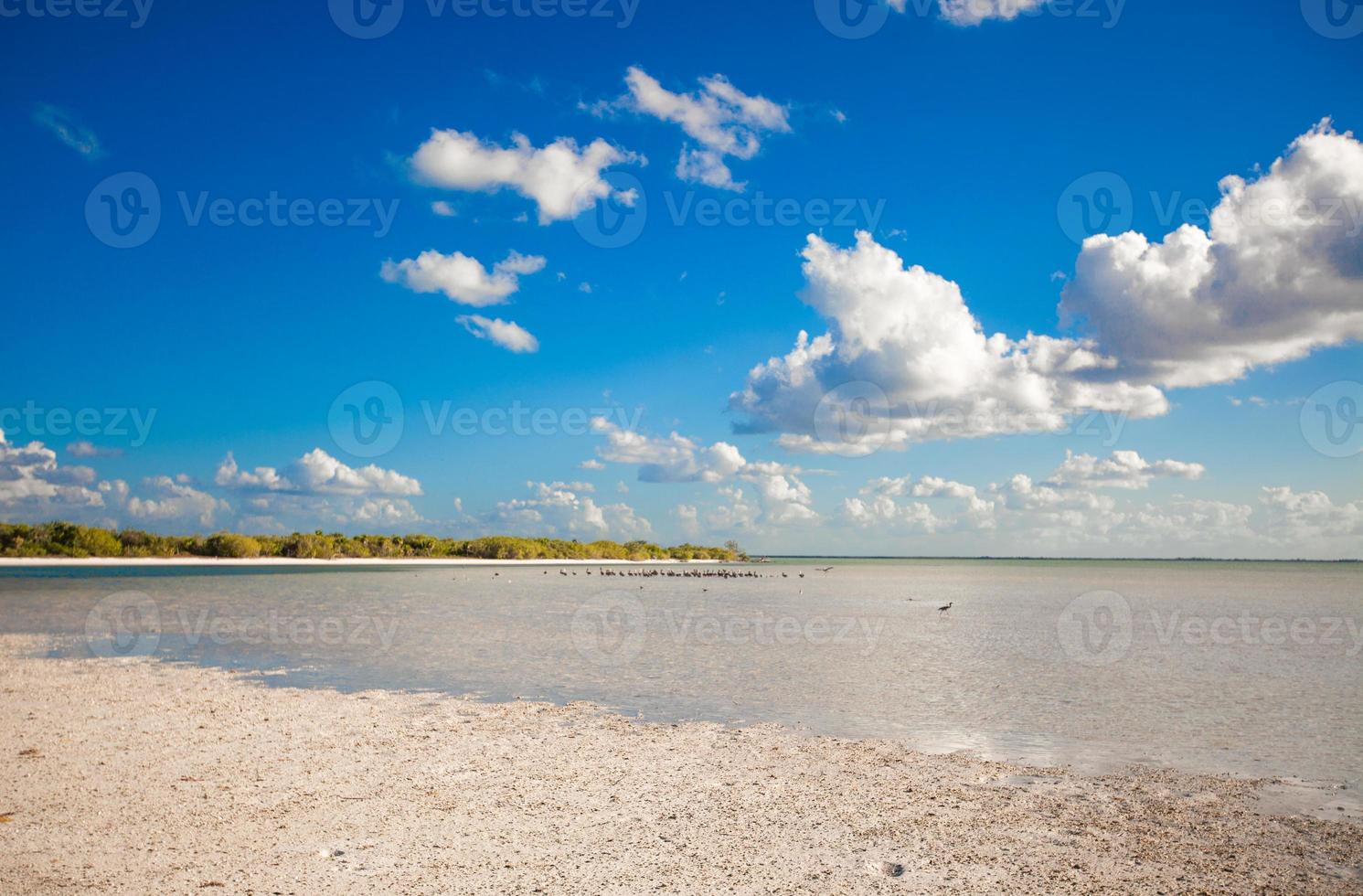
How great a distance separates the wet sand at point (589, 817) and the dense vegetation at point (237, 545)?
14301cm

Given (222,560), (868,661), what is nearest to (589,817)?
(868,661)

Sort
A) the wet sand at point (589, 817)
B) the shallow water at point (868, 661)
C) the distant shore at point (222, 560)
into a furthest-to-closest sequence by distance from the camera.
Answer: the distant shore at point (222, 560)
the shallow water at point (868, 661)
the wet sand at point (589, 817)

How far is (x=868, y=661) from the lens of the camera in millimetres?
26109

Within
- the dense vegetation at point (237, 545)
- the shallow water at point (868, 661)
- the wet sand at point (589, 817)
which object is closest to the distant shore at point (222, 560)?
the dense vegetation at point (237, 545)

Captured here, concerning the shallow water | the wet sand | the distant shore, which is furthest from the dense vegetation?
the wet sand

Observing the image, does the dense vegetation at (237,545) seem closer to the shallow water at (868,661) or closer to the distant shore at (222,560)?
the distant shore at (222,560)

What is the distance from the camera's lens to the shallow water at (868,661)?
621 inches

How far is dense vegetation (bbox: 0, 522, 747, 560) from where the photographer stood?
127125 mm

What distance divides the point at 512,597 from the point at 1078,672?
4318cm

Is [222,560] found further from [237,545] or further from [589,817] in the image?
[589,817]

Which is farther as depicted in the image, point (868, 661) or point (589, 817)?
point (868, 661)

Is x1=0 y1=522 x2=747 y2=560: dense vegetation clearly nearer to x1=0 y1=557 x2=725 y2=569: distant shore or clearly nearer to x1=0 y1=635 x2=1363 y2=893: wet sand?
x1=0 y1=557 x2=725 y2=569: distant shore

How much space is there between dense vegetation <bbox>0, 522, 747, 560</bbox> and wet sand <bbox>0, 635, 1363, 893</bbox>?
469 ft

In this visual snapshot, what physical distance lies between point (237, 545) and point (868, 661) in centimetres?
15298
